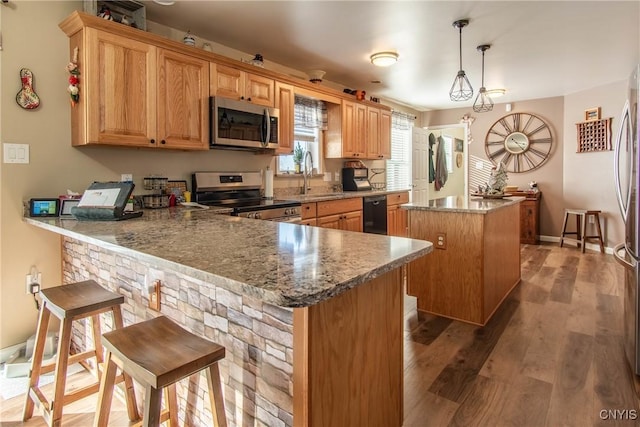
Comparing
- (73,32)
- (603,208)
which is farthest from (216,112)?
(603,208)

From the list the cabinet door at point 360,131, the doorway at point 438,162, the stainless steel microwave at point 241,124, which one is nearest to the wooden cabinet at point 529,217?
the doorway at point 438,162

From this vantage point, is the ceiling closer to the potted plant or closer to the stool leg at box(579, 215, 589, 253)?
the potted plant

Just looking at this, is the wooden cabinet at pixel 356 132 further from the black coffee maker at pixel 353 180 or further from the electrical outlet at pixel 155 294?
the electrical outlet at pixel 155 294

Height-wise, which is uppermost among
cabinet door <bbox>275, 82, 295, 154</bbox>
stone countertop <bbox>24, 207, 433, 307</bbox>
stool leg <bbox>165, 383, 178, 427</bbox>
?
cabinet door <bbox>275, 82, 295, 154</bbox>

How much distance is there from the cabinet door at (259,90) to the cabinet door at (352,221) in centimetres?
148

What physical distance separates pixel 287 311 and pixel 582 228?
6024 mm

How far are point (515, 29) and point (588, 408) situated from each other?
301 cm

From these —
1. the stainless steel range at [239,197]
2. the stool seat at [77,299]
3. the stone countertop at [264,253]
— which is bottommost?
the stool seat at [77,299]

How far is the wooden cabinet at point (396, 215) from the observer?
5.05m

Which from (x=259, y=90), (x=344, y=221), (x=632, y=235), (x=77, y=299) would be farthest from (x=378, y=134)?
(x=77, y=299)

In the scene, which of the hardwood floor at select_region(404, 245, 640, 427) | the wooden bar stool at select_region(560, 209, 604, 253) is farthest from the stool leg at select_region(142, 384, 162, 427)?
the wooden bar stool at select_region(560, 209, 604, 253)

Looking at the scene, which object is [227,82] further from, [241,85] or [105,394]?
[105,394]

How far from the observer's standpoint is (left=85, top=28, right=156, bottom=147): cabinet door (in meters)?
2.30

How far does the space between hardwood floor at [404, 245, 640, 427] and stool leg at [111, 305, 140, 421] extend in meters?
1.29
